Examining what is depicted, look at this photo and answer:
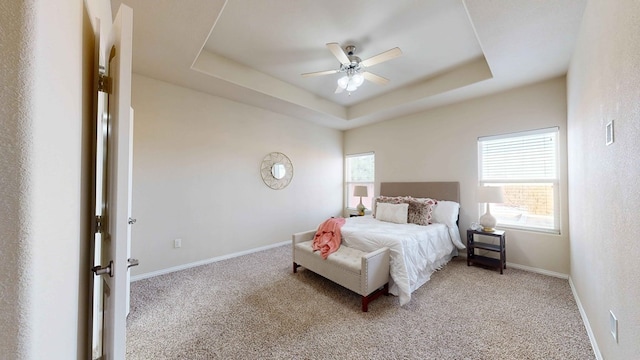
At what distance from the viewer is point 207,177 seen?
3.58 metres

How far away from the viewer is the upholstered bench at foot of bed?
89.8 inches

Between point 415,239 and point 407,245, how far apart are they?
0.23 metres

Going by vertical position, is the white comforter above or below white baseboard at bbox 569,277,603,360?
above

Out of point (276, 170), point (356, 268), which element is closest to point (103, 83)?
point (356, 268)

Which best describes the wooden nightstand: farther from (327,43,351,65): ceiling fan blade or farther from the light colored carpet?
(327,43,351,65): ceiling fan blade

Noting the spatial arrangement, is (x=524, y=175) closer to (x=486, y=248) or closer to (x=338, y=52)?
(x=486, y=248)

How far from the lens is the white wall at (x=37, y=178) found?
17.6 inches

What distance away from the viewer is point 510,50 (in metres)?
2.44

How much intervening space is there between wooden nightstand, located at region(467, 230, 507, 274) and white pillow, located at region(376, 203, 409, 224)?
927 millimetres

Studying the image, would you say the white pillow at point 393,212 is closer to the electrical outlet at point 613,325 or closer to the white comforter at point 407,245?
the white comforter at point 407,245

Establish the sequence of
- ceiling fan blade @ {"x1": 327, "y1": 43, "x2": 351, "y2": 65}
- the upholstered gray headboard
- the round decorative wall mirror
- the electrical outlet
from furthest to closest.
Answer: the round decorative wall mirror → the upholstered gray headboard → ceiling fan blade @ {"x1": 327, "y1": 43, "x2": 351, "y2": 65} → the electrical outlet

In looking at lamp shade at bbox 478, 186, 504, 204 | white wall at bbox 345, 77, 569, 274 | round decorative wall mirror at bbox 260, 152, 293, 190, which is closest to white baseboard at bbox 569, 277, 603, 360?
white wall at bbox 345, 77, 569, 274

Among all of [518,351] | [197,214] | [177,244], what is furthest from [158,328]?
[518,351]

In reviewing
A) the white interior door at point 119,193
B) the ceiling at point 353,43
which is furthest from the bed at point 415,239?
the white interior door at point 119,193
